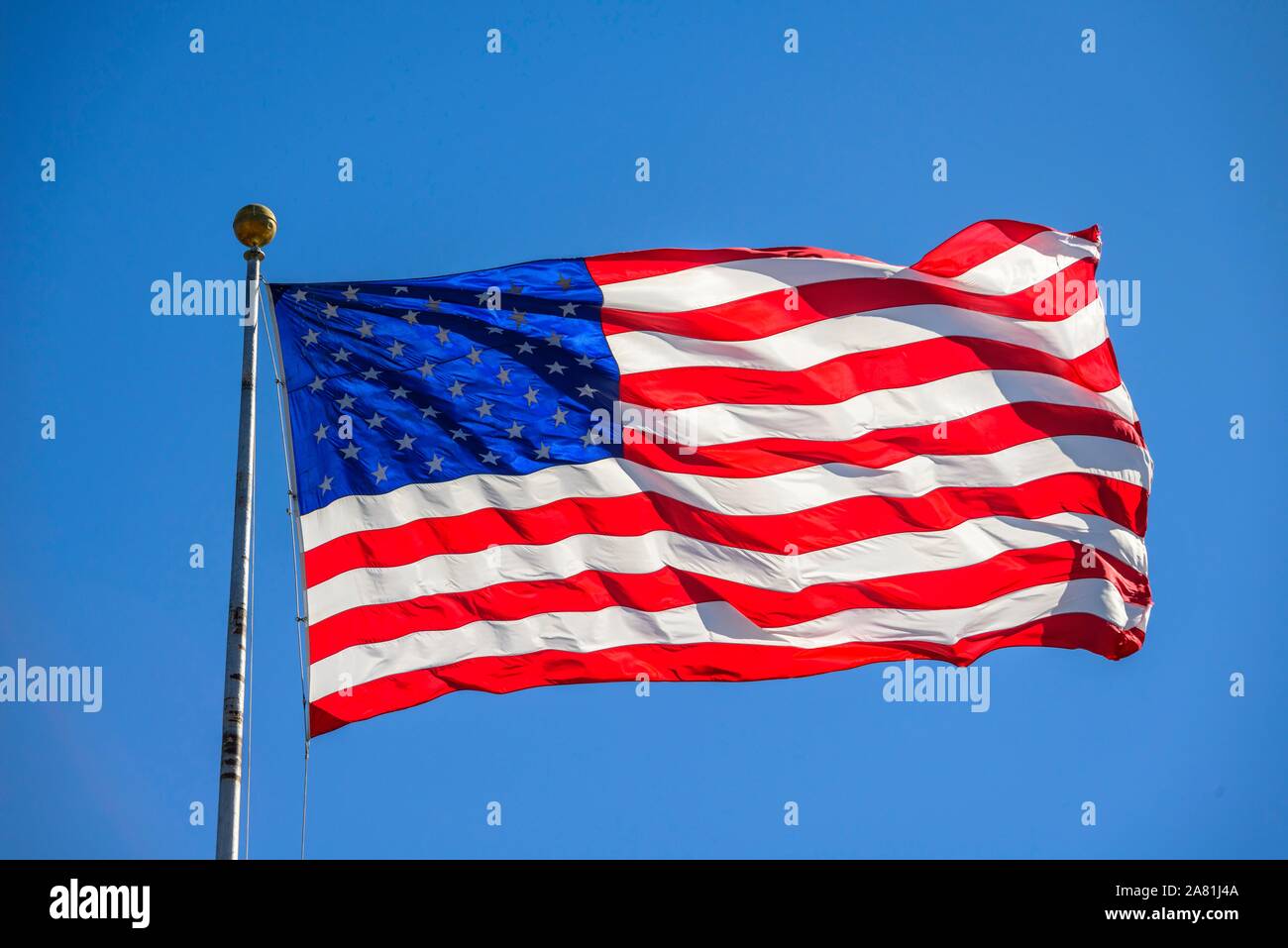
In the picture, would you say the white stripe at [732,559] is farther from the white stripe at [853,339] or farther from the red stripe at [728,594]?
the white stripe at [853,339]

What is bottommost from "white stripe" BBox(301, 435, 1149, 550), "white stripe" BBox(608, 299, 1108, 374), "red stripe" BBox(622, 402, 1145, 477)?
"white stripe" BBox(301, 435, 1149, 550)

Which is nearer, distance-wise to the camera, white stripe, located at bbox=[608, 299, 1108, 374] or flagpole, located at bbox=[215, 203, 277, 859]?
flagpole, located at bbox=[215, 203, 277, 859]

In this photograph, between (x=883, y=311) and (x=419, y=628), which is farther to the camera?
(x=883, y=311)

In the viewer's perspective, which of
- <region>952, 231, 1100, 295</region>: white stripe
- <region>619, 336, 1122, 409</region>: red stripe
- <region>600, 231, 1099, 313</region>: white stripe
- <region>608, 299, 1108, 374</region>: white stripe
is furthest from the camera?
<region>952, 231, 1100, 295</region>: white stripe

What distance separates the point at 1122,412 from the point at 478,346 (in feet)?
22.4

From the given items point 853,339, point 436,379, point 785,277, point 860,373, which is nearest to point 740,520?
point 860,373

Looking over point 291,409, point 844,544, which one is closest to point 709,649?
point 844,544

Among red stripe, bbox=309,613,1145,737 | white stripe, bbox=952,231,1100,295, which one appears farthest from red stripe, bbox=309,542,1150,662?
white stripe, bbox=952,231,1100,295

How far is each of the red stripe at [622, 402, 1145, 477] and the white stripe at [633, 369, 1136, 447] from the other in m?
0.07

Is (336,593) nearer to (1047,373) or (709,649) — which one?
(709,649)

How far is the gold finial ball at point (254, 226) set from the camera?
1680cm

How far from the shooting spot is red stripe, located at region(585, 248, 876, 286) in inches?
755

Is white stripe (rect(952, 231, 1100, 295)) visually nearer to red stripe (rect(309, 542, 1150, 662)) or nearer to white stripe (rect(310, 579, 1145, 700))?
red stripe (rect(309, 542, 1150, 662))

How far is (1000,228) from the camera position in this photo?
1972 cm
